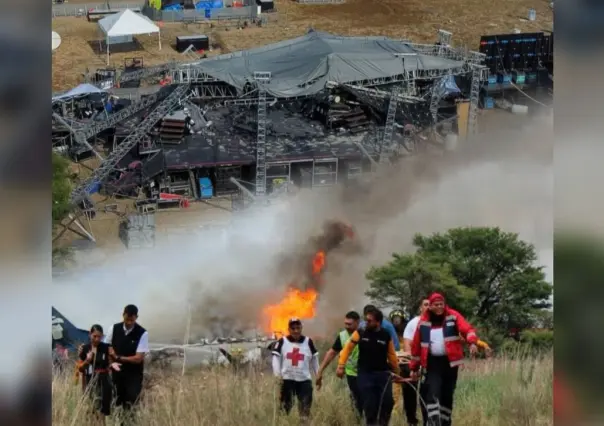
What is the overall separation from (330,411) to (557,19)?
3.60 metres

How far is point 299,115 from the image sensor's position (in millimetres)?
26234

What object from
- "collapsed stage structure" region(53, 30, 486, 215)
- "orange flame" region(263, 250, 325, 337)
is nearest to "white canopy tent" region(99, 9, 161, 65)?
"collapsed stage structure" region(53, 30, 486, 215)

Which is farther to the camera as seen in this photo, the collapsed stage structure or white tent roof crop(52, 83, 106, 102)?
white tent roof crop(52, 83, 106, 102)

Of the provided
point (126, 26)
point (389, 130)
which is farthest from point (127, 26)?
point (389, 130)

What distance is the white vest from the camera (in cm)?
517

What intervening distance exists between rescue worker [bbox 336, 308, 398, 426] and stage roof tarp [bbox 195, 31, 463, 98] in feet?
65.7

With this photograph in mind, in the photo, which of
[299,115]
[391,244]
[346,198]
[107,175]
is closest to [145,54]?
[299,115]

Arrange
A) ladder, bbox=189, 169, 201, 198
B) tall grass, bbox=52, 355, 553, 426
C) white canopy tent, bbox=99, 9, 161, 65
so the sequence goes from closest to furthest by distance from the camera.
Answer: tall grass, bbox=52, 355, 553, 426 → ladder, bbox=189, 169, 201, 198 → white canopy tent, bbox=99, 9, 161, 65

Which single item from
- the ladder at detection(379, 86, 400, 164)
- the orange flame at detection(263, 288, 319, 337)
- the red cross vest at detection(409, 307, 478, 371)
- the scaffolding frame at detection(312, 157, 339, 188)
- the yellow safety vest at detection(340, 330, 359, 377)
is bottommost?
the orange flame at detection(263, 288, 319, 337)

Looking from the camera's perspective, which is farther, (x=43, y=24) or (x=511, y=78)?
(x=511, y=78)

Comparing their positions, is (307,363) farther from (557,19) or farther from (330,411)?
(557,19)

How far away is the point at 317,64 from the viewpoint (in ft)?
86.6

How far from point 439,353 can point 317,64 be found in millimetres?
22242

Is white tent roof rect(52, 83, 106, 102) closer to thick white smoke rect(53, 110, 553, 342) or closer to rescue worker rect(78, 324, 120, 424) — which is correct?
thick white smoke rect(53, 110, 553, 342)
